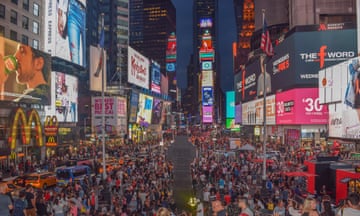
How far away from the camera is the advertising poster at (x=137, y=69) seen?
77.9m

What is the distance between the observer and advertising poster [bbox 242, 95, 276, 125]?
8204cm

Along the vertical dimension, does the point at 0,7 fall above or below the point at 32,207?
above

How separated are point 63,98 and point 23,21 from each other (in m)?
14.3

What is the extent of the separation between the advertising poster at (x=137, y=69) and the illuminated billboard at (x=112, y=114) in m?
5.14

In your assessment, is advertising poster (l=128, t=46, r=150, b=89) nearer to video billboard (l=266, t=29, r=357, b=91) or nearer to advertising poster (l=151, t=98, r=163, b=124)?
advertising poster (l=151, t=98, r=163, b=124)

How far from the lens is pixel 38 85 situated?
48.1 meters

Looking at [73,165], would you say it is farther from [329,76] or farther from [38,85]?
[329,76]

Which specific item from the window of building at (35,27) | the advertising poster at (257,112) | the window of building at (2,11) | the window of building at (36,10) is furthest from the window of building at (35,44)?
the advertising poster at (257,112)

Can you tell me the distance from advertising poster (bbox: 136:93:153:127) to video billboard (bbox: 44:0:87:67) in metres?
21.4

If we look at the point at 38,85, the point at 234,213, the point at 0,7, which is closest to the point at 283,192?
the point at 234,213

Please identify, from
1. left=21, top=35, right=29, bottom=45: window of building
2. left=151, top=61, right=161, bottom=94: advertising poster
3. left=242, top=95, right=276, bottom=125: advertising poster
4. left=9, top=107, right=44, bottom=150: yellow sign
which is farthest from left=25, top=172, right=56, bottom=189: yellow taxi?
left=151, top=61, right=161, bottom=94: advertising poster

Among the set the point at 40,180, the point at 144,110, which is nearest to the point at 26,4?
the point at 40,180

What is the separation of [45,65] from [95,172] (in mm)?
21891

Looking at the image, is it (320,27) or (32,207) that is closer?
(32,207)
